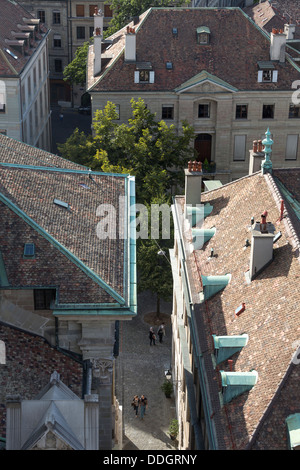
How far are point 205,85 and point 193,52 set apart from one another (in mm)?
4154

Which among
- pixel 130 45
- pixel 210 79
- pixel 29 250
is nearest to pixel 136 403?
pixel 29 250

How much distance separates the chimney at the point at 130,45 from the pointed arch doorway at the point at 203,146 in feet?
34.8

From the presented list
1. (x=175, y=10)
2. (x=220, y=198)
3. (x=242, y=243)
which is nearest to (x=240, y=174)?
(x=175, y=10)

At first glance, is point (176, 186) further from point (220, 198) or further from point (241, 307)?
point (241, 307)

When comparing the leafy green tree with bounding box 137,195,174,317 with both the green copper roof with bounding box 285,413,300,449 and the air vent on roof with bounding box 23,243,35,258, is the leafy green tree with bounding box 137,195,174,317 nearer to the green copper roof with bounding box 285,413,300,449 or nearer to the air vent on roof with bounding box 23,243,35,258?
the air vent on roof with bounding box 23,243,35,258

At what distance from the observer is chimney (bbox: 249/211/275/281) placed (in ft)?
135

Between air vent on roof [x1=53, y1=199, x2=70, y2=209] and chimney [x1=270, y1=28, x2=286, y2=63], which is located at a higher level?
chimney [x1=270, y1=28, x2=286, y2=63]

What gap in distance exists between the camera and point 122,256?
42.9m

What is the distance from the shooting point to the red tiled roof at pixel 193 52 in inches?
3263

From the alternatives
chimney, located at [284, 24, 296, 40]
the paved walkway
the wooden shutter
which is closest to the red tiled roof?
the wooden shutter

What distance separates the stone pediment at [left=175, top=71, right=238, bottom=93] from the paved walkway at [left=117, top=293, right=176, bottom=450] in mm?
23853

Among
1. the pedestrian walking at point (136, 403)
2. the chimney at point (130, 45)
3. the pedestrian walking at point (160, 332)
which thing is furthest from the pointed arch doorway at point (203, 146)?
the pedestrian walking at point (136, 403)

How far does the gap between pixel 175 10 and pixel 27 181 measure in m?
45.5

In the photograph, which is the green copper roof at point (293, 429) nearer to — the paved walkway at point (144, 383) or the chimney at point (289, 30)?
the paved walkway at point (144, 383)
